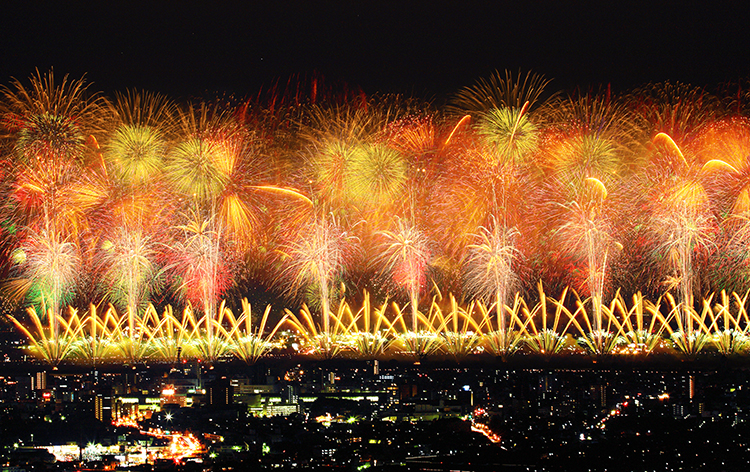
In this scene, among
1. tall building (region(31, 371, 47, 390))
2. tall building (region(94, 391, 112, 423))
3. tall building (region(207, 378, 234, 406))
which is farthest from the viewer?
tall building (region(207, 378, 234, 406))

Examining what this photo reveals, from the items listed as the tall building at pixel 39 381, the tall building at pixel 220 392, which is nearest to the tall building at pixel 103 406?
the tall building at pixel 39 381

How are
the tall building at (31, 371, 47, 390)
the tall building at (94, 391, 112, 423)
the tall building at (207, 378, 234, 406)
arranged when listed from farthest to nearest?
the tall building at (207, 378, 234, 406) < the tall building at (31, 371, 47, 390) < the tall building at (94, 391, 112, 423)

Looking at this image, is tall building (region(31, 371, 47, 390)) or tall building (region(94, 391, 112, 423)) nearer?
tall building (region(94, 391, 112, 423))

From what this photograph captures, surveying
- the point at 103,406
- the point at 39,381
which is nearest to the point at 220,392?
the point at 103,406

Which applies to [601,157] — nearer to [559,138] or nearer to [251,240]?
[559,138]

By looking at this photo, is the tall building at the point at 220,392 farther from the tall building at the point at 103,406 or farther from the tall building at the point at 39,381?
the tall building at the point at 39,381

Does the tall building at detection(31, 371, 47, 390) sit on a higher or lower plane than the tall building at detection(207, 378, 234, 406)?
higher

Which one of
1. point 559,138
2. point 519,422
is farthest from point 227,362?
point 559,138

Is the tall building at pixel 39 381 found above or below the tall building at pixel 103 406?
above

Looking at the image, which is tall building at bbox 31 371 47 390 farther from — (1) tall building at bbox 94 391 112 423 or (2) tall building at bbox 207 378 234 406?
(2) tall building at bbox 207 378 234 406

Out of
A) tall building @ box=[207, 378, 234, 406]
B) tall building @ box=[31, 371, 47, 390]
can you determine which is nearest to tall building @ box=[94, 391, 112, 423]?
tall building @ box=[31, 371, 47, 390]

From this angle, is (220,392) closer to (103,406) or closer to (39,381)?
(103,406)
